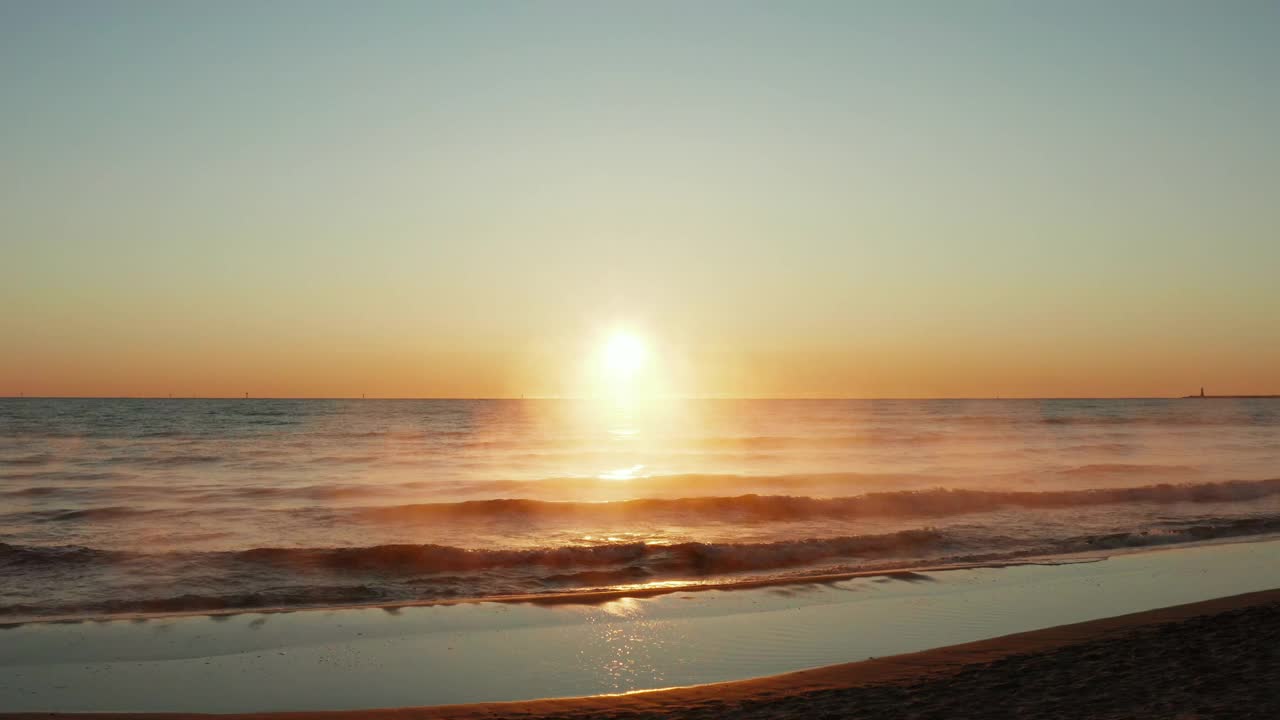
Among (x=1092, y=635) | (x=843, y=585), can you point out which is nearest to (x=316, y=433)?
(x=843, y=585)

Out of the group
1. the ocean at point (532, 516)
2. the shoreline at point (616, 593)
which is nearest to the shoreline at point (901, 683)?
the shoreline at point (616, 593)

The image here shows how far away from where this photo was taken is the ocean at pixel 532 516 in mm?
17266

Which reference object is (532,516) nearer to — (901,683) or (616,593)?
(616,593)

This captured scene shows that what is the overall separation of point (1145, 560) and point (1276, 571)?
2.10 meters

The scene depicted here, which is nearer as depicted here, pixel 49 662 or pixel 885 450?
pixel 49 662

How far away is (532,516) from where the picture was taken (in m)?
26.6

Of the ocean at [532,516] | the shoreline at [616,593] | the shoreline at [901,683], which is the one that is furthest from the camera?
the ocean at [532,516]

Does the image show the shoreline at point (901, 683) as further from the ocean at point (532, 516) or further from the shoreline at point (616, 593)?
the ocean at point (532, 516)

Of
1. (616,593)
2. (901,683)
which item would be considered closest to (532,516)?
(616,593)

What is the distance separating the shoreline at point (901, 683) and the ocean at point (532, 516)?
6997 millimetres

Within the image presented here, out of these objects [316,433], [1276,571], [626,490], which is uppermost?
[316,433]

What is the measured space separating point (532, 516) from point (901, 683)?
18736 mm

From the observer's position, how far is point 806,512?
27.8m

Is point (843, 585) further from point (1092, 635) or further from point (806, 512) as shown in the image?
point (806, 512)
